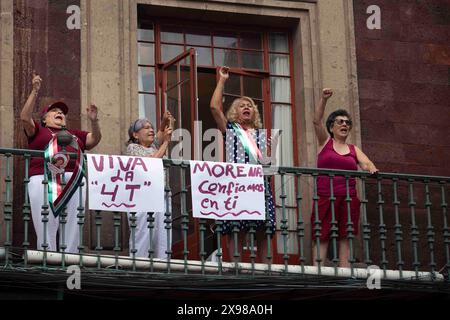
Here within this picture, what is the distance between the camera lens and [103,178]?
13.8 meters

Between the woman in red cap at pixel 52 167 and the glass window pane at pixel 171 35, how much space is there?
6.21 ft

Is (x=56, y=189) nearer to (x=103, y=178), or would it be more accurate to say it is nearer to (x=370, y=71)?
(x=103, y=178)

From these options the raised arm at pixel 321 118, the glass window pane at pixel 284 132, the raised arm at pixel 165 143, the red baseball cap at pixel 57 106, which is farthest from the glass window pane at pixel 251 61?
the red baseball cap at pixel 57 106

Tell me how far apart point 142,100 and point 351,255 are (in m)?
2.98

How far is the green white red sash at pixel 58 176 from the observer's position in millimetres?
13609

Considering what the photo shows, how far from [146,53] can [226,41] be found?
938mm

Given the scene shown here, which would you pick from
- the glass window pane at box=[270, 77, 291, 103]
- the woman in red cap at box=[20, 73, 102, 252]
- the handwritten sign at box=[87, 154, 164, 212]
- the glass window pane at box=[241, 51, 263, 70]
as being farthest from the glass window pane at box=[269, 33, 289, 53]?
the handwritten sign at box=[87, 154, 164, 212]

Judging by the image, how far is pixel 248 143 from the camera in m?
14.4

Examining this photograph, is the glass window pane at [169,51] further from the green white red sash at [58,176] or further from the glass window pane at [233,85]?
the green white red sash at [58,176]

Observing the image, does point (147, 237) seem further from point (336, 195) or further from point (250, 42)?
point (250, 42)

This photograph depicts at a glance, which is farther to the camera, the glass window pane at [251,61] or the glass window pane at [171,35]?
the glass window pane at [251,61]

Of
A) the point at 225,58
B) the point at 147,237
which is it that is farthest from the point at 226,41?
the point at 147,237
